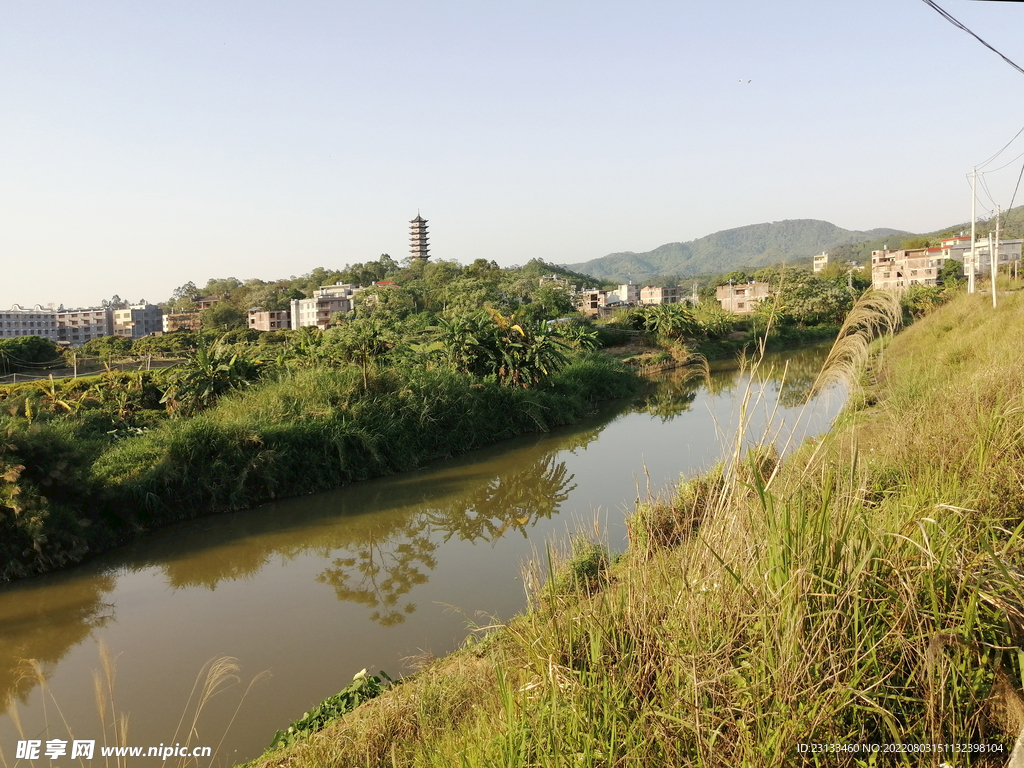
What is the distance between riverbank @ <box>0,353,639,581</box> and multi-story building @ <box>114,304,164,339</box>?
72333mm

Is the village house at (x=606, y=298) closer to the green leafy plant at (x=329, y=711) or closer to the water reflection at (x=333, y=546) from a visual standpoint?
the water reflection at (x=333, y=546)

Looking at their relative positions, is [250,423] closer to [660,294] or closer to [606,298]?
[606,298]

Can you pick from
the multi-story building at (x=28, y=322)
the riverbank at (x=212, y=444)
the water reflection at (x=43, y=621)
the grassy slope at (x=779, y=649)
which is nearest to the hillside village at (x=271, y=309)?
the multi-story building at (x=28, y=322)

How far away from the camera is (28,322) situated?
69688mm

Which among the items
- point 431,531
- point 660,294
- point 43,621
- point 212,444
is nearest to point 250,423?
point 212,444

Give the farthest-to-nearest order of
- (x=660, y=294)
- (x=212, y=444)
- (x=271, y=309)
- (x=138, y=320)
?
(x=660, y=294)
(x=138, y=320)
(x=271, y=309)
(x=212, y=444)

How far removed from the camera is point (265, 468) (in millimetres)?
8945

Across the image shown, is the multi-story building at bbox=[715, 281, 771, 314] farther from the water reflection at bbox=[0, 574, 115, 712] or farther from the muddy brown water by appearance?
the water reflection at bbox=[0, 574, 115, 712]

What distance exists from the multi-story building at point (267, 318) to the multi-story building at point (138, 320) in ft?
51.0

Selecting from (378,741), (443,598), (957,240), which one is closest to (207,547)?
(443,598)

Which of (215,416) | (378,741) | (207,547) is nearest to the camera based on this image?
(378,741)

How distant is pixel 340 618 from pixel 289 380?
5614mm

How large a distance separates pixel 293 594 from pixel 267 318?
64528mm

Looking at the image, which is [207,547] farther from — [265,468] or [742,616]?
[742,616]
